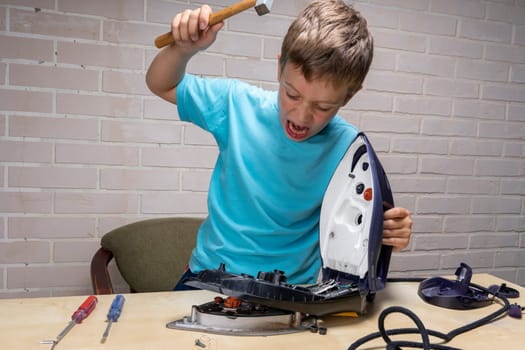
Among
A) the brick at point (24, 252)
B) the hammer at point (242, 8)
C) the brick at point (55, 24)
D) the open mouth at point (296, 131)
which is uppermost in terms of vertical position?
the brick at point (55, 24)

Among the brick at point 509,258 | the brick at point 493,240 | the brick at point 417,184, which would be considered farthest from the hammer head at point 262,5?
the brick at point 509,258

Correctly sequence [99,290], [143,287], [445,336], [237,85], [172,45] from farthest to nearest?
[143,287], [99,290], [237,85], [172,45], [445,336]

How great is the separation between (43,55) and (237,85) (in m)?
0.86

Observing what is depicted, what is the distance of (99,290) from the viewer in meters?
1.36

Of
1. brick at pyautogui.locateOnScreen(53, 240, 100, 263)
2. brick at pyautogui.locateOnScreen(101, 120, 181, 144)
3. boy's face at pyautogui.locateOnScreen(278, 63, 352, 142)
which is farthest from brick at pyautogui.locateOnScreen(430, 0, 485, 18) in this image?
brick at pyautogui.locateOnScreen(53, 240, 100, 263)

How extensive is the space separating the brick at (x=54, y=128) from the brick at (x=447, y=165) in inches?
54.6

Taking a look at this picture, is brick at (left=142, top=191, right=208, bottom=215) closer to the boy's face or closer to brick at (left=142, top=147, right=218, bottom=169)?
brick at (left=142, top=147, right=218, bottom=169)

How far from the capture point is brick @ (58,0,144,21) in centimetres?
164

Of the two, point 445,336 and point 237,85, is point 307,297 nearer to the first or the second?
point 445,336

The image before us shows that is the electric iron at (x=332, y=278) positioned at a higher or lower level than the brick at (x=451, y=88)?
lower

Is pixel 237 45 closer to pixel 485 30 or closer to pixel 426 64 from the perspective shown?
pixel 426 64

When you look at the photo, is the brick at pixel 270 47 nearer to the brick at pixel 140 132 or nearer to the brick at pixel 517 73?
the brick at pixel 140 132

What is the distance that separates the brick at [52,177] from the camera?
1659mm

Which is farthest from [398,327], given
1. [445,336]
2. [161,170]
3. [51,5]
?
[51,5]
